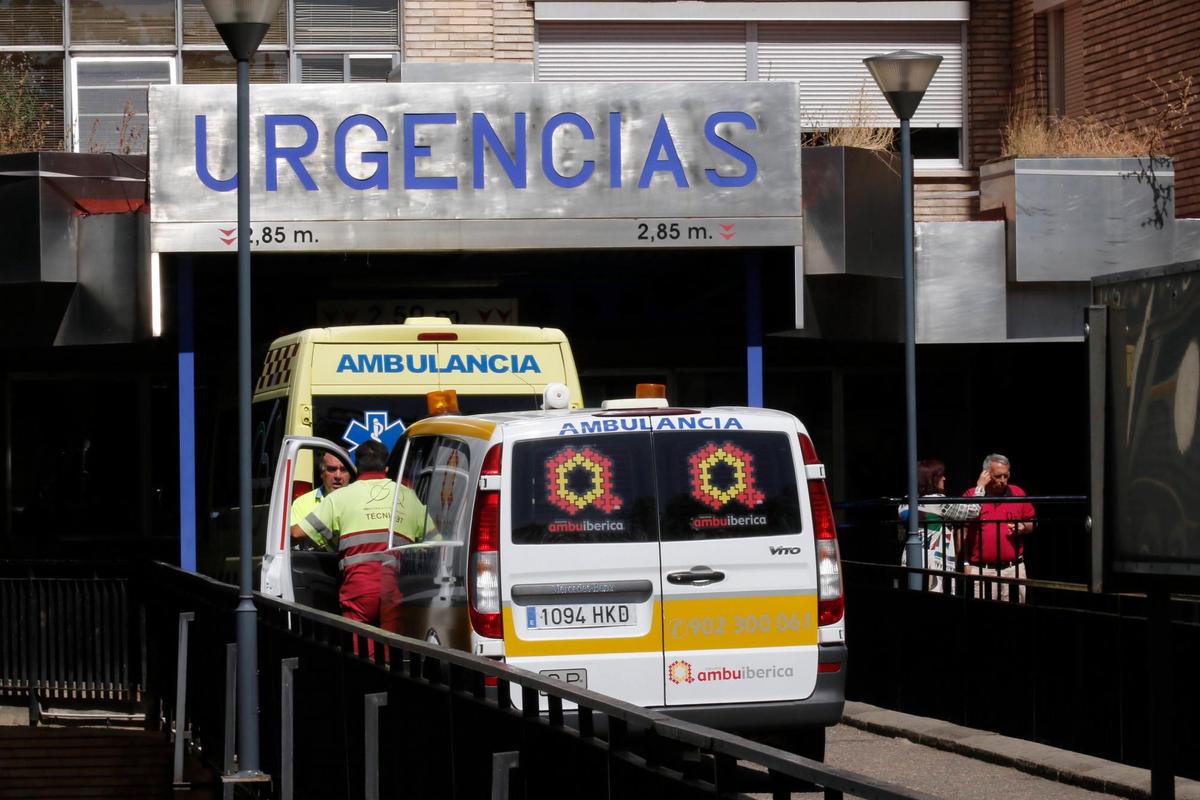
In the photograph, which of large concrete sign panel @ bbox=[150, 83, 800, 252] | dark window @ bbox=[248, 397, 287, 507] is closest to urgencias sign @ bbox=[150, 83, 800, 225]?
large concrete sign panel @ bbox=[150, 83, 800, 252]

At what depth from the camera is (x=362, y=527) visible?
1054cm

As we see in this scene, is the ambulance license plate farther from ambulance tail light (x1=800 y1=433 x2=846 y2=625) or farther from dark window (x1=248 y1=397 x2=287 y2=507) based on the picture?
dark window (x1=248 y1=397 x2=287 y2=507)

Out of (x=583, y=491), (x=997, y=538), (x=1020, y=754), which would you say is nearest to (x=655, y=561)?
(x=583, y=491)

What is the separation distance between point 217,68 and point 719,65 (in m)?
5.95

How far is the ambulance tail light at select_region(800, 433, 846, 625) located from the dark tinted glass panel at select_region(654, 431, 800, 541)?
11cm

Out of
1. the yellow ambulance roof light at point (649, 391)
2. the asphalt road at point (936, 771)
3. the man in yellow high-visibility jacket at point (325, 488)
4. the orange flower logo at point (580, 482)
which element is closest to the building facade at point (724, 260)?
the man in yellow high-visibility jacket at point (325, 488)

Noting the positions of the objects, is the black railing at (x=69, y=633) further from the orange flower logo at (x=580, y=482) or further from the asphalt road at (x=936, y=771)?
the orange flower logo at (x=580, y=482)

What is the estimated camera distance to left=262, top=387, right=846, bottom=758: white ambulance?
28.3ft

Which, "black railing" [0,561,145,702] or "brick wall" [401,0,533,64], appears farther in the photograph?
"brick wall" [401,0,533,64]

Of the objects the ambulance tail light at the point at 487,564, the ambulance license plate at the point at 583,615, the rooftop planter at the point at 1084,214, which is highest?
the rooftop planter at the point at 1084,214

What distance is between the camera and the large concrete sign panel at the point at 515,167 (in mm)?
15719

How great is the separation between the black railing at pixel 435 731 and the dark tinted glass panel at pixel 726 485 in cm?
128

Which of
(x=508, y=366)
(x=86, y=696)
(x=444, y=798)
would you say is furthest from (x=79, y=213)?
(x=444, y=798)

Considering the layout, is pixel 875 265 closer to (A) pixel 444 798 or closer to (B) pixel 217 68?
(B) pixel 217 68
